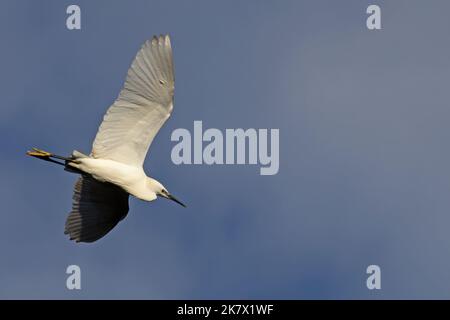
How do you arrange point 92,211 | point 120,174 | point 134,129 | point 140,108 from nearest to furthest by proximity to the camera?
point 140,108
point 134,129
point 120,174
point 92,211

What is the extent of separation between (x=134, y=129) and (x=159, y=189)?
141 cm

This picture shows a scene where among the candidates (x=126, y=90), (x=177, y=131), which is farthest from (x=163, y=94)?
(x=177, y=131)

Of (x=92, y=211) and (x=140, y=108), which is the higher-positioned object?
(x=140, y=108)

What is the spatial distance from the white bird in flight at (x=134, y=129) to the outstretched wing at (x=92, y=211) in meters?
0.59

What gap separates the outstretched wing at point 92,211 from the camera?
711 inches

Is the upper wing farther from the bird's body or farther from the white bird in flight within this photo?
the bird's body

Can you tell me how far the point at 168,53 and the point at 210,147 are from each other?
5.82 metres

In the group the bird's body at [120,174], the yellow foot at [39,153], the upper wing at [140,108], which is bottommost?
the bird's body at [120,174]

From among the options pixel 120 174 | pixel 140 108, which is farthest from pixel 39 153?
pixel 140 108

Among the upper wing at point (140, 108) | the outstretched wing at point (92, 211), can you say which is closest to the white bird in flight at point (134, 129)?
the upper wing at point (140, 108)

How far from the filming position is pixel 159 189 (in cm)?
1730

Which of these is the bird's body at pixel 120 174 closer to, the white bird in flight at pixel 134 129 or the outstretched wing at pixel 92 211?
the white bird in flight at pixel 134 129

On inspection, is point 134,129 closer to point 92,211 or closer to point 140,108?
point 140,108

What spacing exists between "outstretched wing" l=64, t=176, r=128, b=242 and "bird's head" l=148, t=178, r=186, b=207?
0.84 metres
